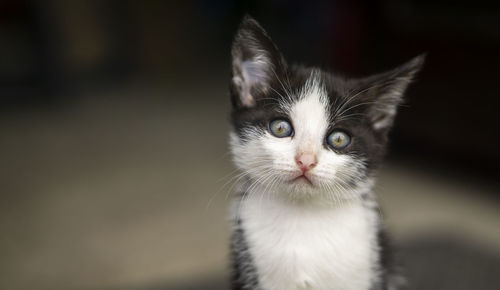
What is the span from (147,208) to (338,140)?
180cm

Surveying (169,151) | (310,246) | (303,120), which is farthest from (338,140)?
(169,151)

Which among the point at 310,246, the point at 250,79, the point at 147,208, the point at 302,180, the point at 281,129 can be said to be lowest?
the point at 147,208

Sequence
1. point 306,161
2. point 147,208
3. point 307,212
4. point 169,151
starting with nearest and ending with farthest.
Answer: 1. point 306,161
2. point 307,212
3. point 147,208
4. point 169,151

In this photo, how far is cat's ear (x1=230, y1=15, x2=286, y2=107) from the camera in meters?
1.22

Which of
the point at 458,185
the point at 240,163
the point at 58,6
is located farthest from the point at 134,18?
the point at 240,163

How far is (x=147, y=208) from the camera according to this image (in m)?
2.82

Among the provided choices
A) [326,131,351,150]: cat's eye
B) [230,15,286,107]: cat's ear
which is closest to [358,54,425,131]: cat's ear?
[326,131,351,150]: cat's eye

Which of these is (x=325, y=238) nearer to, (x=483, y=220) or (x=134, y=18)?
(x=483, y=220)

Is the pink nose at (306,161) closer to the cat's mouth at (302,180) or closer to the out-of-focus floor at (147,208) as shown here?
the cat's mouth at (302,180)

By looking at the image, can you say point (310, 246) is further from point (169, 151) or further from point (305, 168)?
point (169, 151)

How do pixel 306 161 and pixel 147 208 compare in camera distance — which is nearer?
pixel 306 161

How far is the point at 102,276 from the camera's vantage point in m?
2.21

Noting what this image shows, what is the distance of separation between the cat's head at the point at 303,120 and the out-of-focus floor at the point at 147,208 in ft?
1.30

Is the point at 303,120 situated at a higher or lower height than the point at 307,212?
higher
